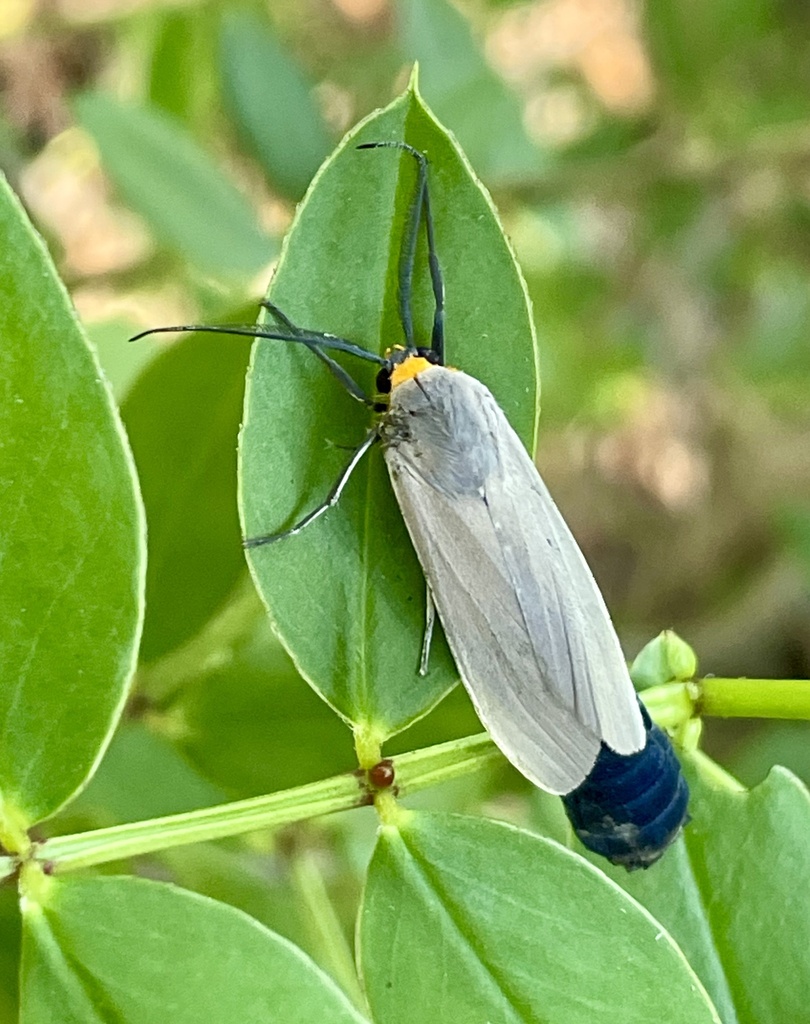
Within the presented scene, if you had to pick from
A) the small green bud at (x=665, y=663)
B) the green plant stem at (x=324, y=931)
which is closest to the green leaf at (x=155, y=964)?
the small green bud at (x=665, y=663)

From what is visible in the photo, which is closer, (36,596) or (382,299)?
(36,596)

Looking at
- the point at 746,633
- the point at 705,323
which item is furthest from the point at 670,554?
the point at 705,323

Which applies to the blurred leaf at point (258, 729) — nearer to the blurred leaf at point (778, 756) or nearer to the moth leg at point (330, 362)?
the moth leg at point (330, 362)

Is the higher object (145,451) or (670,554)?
(145,451)

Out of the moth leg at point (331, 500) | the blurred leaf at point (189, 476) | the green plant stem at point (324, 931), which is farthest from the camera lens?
the green plant stem at point (324, 931)

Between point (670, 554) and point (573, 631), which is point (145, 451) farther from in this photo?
point (670, 554)

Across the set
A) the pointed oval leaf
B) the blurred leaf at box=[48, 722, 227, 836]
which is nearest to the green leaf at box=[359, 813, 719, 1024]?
the pointed oval leaf

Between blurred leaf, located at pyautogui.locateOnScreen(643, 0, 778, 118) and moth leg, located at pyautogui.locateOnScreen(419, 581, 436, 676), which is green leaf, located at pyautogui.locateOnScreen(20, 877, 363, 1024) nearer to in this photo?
moth leg, located at pyautogui.locateOnScreen(419, 581, 436, 676)
